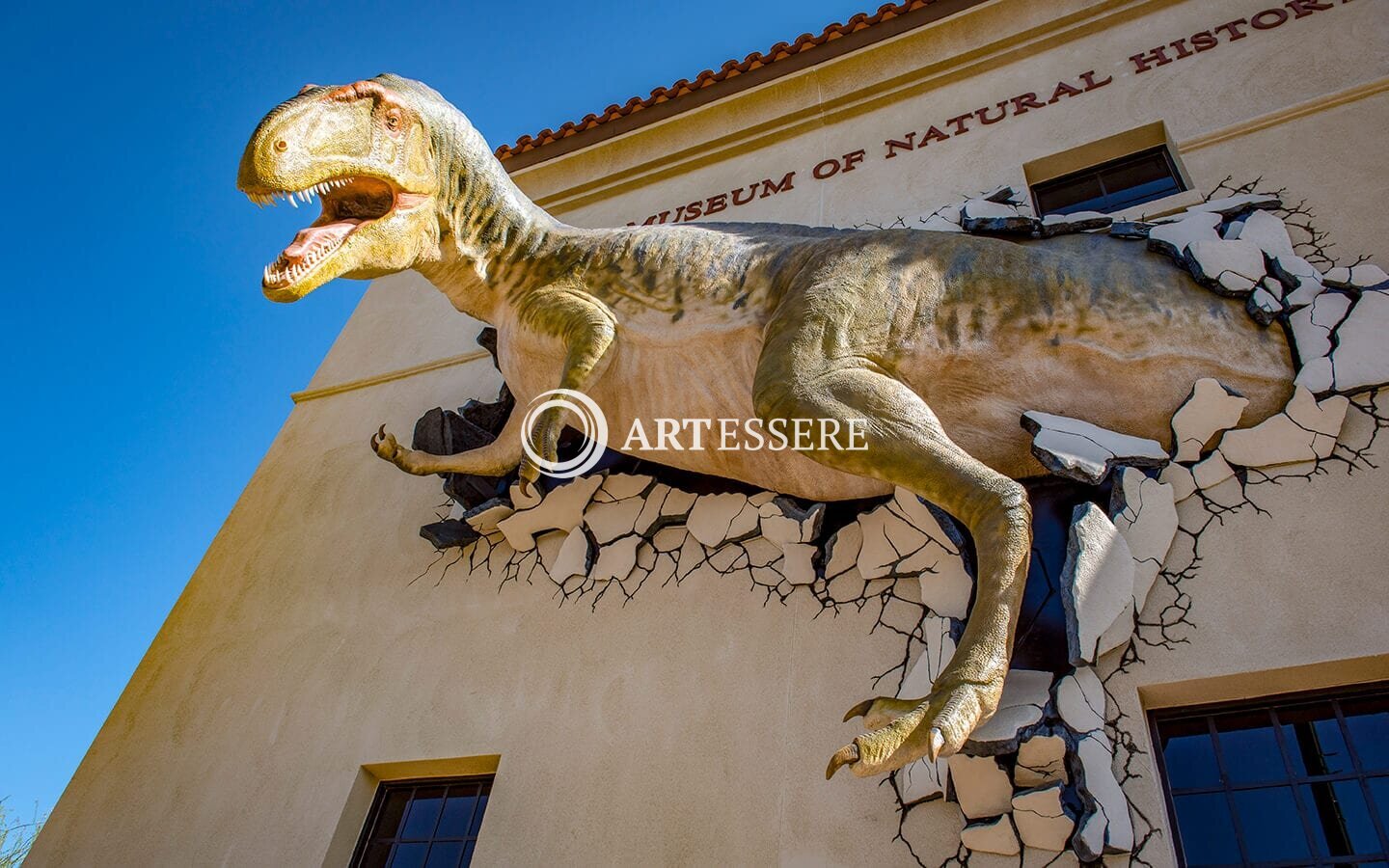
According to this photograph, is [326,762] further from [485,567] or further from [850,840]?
[850,840]

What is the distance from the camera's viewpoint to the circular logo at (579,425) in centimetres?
352

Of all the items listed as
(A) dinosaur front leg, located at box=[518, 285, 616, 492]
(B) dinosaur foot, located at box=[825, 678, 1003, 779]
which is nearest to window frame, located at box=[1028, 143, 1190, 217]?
(A) dinosaur front leg, located at box=[518, 285, 616, 492]

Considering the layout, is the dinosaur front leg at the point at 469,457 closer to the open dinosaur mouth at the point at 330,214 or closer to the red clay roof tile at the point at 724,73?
the open dinosaur mouth at the point at 330,214

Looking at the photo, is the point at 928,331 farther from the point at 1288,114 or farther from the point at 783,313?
the point at 1288,114

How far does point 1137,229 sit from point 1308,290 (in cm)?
63

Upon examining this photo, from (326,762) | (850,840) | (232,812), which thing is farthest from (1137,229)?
(232,812)

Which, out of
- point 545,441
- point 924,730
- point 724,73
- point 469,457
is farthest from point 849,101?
point 924,730

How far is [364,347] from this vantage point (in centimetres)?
647

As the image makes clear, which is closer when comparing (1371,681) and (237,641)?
(1371,681)

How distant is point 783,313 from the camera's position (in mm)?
3314

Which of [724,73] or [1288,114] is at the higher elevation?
[724,73]

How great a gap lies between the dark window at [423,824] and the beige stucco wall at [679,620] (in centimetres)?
10

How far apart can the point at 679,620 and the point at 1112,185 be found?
3.27 meters

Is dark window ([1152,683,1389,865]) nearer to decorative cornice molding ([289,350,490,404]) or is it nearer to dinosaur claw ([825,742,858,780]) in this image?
dinosaur claw ([825,742,858,780])
